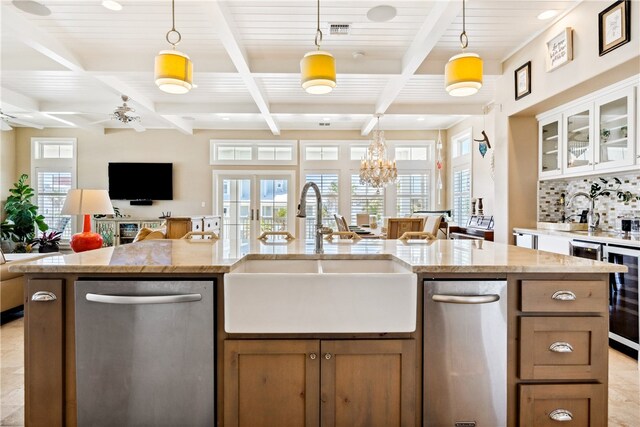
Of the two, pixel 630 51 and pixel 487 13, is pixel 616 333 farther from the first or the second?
pixel 487 13

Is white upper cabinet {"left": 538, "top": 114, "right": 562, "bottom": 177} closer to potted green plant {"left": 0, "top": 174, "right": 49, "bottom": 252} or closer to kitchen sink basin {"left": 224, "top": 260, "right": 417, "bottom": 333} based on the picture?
kitchen sink basin {"left": 224, "top": 260, "right": 417, "bottom": 333}

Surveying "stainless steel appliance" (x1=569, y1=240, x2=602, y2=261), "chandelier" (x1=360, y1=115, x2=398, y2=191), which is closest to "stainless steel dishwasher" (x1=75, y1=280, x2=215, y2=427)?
"stainless steel appliance" (x1=569, y1=240, x2=602, y2=261)

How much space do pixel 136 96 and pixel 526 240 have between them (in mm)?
5573

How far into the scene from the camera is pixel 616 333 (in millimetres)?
2748

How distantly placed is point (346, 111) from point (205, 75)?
233 centimetres

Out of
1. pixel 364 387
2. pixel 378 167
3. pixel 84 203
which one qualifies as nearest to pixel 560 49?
pixel 378 167

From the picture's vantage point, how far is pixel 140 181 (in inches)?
290

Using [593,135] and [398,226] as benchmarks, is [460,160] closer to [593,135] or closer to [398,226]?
[398,226]

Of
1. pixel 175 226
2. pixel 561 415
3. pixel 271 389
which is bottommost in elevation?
pixel 561 415

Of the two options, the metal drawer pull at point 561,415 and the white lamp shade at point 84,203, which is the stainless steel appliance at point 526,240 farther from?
the white lamp shade at point 84,203

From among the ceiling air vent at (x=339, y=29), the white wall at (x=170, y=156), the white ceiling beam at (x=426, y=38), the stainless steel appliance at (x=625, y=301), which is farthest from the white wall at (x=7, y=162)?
the stainless steel appliance at (x=625, y=301)

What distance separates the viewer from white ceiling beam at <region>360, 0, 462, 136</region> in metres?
2.69

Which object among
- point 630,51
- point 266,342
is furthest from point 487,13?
point 266,342

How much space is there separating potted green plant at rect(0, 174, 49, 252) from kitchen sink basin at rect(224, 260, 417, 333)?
24.4 ft
